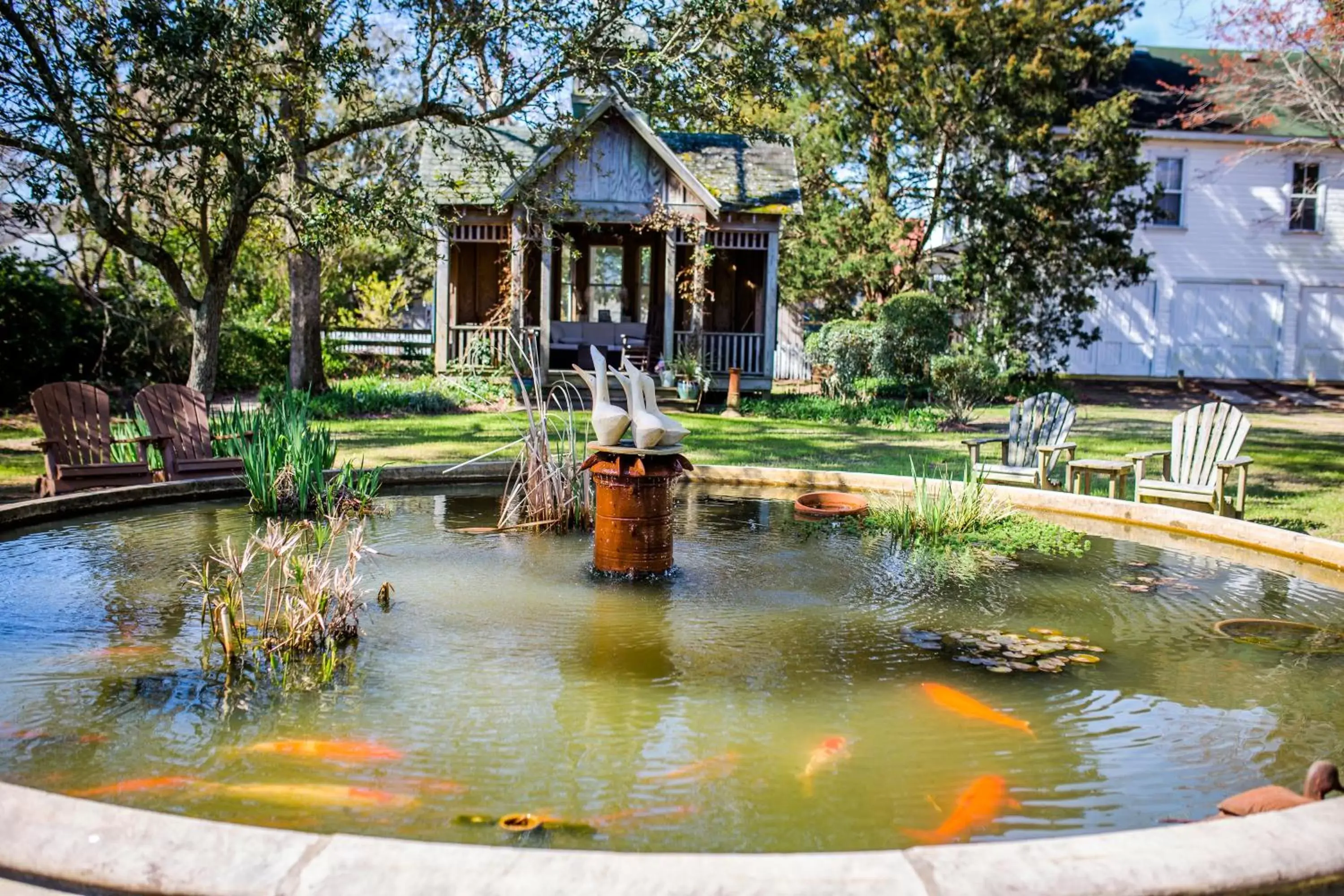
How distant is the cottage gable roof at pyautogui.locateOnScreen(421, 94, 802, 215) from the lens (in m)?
18.5

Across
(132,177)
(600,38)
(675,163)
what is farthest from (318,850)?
(675,163)

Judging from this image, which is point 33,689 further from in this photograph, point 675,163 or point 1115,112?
point 1115,112

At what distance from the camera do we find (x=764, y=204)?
19.9 metres

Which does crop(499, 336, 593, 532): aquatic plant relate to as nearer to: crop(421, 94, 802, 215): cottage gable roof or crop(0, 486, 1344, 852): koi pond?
crop(0, 486, 1344, 852): koi pond

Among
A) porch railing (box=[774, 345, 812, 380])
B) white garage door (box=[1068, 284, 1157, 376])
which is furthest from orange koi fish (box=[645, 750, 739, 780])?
white garage door (box=[1068, 284, 1157, 376])

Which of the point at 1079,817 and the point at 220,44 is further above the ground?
the point at 220,44

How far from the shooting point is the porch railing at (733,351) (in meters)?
20.3

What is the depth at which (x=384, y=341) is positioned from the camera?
24.5m

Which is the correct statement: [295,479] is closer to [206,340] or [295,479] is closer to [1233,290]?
[206,340]

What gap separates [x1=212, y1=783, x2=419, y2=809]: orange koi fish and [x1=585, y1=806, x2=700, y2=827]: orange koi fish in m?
0.58

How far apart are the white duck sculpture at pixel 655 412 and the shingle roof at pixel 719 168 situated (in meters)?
11.9

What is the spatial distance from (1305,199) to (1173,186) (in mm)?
3067

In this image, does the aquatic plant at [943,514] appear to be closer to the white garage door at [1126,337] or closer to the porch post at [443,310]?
the porch post at [443,310]

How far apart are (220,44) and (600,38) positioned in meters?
3.98
